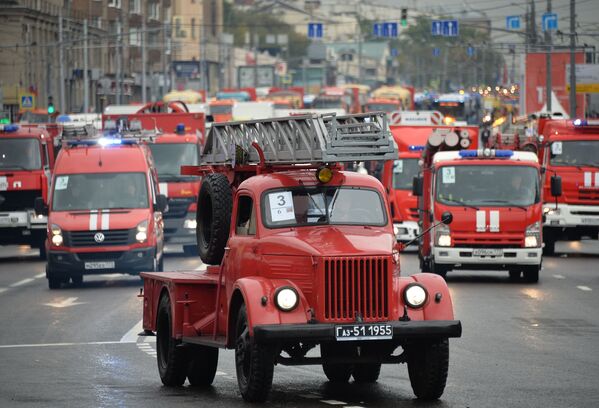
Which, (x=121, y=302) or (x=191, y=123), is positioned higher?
(x=191, y=123)

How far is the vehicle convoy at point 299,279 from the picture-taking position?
525 inches

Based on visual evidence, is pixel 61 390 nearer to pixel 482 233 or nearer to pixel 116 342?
pixel 116 342

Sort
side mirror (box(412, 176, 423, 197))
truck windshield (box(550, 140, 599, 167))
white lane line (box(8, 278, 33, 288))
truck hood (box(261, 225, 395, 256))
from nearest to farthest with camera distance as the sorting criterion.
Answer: truck hood (box(261, 225, 395, 256))
white lane line (box(8, 278, 33, 288))
side mirror (box(412, 176, 423, 197))
truck windshield (box(550, 140, 599, 167))

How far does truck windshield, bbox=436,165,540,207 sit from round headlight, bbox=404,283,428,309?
15.2 metres

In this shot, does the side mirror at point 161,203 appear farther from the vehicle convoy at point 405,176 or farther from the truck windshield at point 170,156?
A: the truck windshield at point 170,156

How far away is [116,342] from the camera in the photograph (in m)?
19.5

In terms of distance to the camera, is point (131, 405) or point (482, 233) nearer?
point (131, 405)

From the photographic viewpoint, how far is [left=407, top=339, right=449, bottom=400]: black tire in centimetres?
1355

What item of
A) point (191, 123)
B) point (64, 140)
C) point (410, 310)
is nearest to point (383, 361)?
point (410, 310)

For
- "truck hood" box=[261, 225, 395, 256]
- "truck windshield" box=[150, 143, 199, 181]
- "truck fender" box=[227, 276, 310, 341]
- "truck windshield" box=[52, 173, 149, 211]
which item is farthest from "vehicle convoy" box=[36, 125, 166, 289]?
"truck fender" box=[227, 276, 310, 341]

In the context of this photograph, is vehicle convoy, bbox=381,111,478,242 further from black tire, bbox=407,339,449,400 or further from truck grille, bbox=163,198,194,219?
black tire, bbox=407,339,449,400

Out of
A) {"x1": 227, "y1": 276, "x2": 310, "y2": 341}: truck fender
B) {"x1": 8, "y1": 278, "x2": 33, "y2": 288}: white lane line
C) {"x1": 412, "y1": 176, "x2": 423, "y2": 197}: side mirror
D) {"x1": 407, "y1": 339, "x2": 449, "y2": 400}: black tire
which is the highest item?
{"x1": 412, "y1": 176, "x2": 423, "y2": 197}: side mirror

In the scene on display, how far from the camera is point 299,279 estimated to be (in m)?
13.6

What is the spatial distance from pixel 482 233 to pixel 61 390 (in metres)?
14.6
